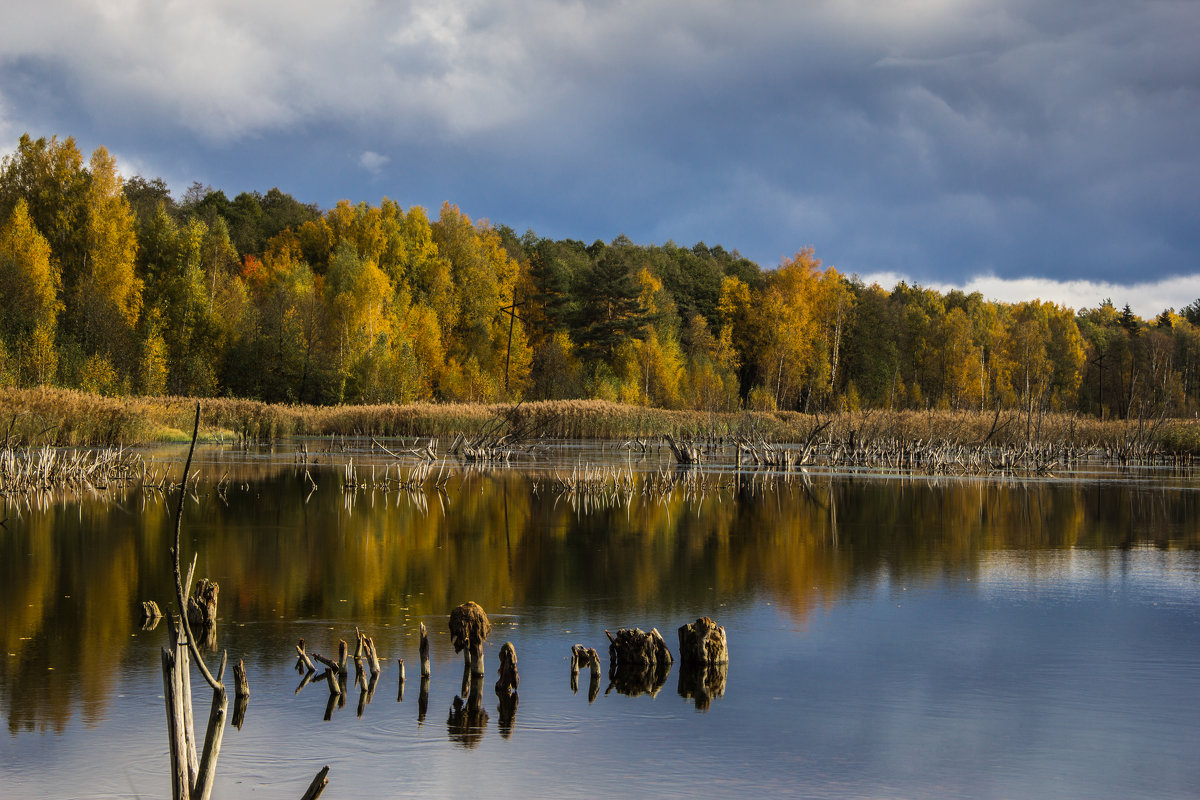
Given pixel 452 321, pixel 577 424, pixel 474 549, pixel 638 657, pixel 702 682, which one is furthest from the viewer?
pixel 452 321

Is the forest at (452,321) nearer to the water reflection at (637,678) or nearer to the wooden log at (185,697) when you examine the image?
the water reflection at (637,678)

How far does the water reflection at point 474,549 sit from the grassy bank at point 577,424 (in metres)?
8.83

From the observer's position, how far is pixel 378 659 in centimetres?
699

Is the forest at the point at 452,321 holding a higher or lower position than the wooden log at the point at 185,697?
higher

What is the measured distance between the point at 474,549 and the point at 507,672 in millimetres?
6153

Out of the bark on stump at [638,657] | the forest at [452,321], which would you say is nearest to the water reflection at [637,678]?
the bark on stump at [638,657]

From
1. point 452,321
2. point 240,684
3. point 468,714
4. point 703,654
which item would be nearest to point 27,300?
point 452,321

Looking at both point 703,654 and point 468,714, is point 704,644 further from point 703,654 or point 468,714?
point 468,714

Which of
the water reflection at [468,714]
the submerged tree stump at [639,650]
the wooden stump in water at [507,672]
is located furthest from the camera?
the submerged tree stump at [639,650]

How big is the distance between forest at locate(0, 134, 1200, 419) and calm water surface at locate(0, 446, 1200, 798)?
22.8 metres

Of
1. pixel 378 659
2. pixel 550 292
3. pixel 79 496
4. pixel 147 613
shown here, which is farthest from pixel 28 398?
pixel 550 292

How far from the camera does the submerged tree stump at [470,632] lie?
21.7 feet

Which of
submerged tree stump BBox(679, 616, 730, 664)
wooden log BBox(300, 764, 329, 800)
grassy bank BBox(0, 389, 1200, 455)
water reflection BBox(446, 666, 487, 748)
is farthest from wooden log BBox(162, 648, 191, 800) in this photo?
grassy bank BBox(0, 389, 1200, 455)

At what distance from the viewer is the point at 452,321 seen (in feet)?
199
